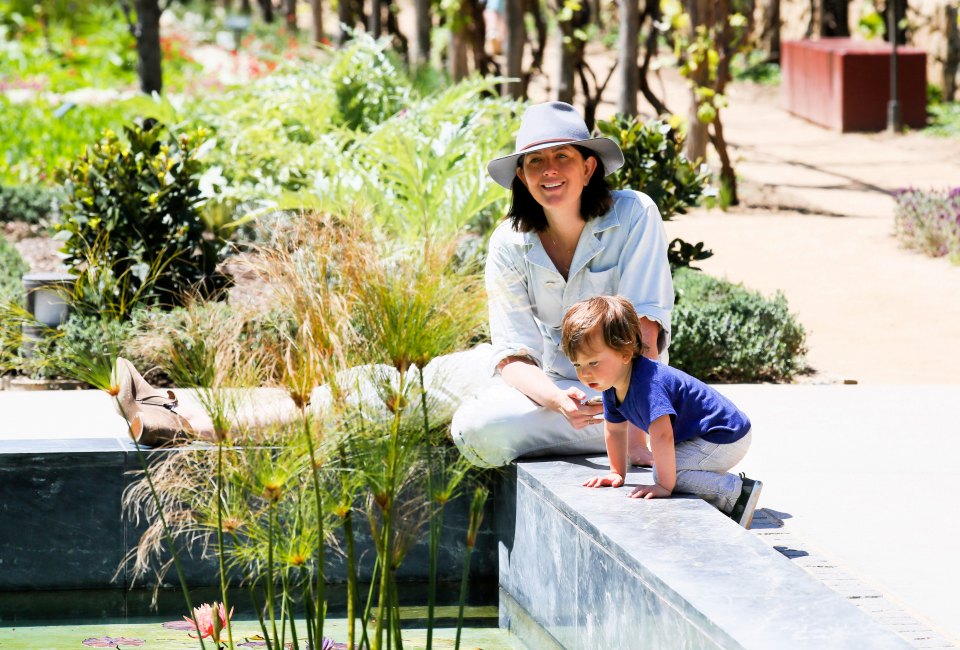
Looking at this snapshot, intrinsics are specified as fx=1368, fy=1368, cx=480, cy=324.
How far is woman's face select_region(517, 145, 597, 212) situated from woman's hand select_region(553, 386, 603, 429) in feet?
1.78

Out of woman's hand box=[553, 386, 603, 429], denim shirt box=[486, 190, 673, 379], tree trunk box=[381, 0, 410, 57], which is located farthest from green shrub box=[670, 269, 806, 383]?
tree trunk box=[381, 0, 410, 57]

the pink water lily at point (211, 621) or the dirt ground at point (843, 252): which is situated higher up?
the pink water lily at point (211, 621)

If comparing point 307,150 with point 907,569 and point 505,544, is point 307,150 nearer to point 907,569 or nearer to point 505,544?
point 505,544

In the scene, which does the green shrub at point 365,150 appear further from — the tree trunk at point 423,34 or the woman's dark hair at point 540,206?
the tree trunk at point 423,34

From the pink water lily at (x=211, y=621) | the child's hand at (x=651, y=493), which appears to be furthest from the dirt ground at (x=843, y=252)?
the pink water lily at (x=211, y=621)

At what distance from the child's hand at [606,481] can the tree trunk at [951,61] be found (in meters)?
20.1

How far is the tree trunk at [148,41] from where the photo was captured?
11.7m

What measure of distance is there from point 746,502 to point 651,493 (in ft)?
1.06

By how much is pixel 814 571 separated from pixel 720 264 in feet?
21.4

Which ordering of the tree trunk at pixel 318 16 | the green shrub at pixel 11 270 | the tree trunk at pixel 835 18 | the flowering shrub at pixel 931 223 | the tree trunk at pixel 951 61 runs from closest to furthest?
the green shrub at pixel 11 270 → the flowering shrub at pixel 931 223 → the tree trunk at pixel 951 61 → the tree trunk at pixel 318 16 → the tree trunk at pixel 835 18

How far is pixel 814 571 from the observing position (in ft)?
11.0

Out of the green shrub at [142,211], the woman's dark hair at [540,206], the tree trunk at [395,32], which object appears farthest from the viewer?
the tree trunk at [395,32]

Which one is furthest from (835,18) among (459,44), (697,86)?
(697,86)

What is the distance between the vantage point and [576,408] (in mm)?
3516
